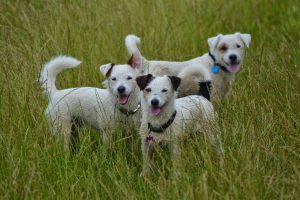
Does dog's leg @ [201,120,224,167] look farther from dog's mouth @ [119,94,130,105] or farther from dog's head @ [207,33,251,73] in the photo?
dog's head @ [207,33,251,73]

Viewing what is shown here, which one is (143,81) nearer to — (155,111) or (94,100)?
(155,111)

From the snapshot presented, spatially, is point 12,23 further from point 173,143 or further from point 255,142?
point 255,142

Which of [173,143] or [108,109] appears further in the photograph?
[108,109]

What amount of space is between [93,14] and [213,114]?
116 inches

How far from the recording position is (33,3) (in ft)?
28.4

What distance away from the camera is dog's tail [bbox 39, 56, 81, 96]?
6184 mm

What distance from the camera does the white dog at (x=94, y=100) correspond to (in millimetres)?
6066

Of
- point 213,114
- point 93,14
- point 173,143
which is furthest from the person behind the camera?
point 93,14

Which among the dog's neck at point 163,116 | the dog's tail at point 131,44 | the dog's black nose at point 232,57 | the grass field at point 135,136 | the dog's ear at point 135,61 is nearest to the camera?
the grass field at point 135,136

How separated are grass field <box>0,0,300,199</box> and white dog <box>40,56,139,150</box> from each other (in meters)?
0.16

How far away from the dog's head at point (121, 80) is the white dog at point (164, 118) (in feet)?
1.10

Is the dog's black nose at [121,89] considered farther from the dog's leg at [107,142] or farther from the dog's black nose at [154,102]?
the dog's black nose at [154,102]

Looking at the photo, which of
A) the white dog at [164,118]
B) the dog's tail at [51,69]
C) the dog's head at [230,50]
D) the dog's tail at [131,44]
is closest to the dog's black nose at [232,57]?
the dog's head at [230,50]

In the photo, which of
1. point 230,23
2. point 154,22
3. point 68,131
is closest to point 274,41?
point 230,23
